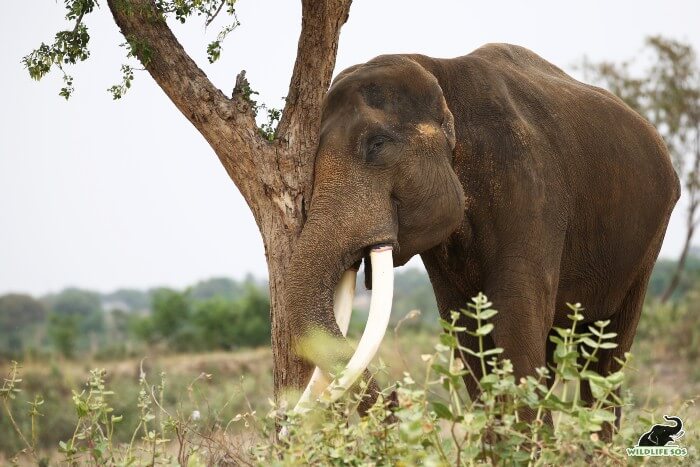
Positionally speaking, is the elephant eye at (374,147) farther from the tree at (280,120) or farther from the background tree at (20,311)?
the background tree at (20,311)

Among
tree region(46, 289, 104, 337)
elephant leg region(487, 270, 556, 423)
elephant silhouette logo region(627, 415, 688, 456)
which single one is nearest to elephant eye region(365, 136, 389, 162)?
elephant leg region(487, 270, 556, 423)

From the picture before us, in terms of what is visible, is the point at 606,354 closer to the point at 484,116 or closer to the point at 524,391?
the point at 484,116

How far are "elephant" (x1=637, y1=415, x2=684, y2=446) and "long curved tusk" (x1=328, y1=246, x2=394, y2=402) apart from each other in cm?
130

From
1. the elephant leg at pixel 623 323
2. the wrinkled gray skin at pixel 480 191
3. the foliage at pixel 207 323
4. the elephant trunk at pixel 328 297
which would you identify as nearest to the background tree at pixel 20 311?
the foliage at pixel 207 323

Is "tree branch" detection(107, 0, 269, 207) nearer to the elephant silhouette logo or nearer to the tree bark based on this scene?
the tree bark

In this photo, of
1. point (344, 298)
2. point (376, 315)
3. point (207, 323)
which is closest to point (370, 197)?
point (344, 298)

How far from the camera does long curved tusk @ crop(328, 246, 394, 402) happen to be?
5148 millimetres

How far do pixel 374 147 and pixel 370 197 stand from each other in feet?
1.01

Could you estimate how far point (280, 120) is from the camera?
6117mm

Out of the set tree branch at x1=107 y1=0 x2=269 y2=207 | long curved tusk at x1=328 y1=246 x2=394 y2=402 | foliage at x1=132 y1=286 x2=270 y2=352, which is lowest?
foliage at x1=132 y1=286 x2=270 y2=352

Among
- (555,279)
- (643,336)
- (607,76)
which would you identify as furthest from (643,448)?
(607,76)

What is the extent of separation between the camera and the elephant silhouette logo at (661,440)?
4.82m

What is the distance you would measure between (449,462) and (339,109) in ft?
8.30

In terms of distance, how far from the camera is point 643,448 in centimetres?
474
